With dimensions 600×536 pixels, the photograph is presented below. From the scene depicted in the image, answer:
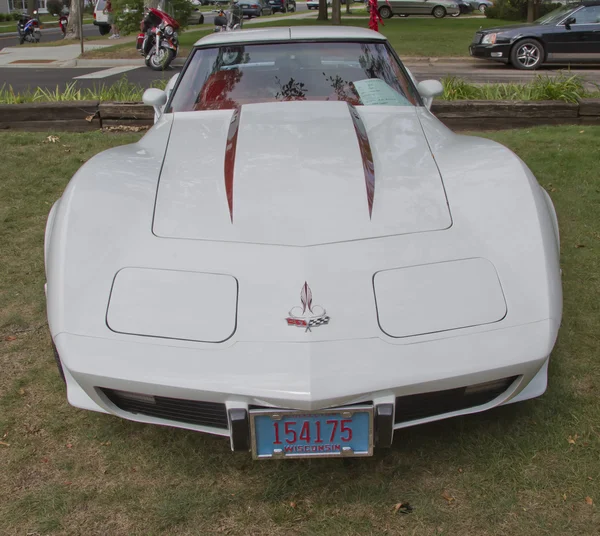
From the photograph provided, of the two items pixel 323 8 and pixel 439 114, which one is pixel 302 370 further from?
pixel 323 8

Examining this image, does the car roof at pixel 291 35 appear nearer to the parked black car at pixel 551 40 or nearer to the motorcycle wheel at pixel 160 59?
the parked black car at pixel 551 40

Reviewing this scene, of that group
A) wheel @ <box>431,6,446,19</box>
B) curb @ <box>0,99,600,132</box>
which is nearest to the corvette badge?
curb @ <box>0,99,600,132</box>

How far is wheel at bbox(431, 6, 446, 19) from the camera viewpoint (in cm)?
3166

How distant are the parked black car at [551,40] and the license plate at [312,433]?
38.8 feet

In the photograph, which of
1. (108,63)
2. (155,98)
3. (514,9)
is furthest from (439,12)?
(155,98)

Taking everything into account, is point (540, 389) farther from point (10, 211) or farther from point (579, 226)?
point (10, 211)

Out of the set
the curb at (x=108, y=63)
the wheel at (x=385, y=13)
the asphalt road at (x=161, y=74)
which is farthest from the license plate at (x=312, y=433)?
the wheel at (x=385, y=13)

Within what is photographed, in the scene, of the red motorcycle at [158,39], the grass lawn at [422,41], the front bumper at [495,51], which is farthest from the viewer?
A: the grass lawn at [422,41]

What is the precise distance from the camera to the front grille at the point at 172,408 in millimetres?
1914

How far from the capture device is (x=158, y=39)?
12.8 meters

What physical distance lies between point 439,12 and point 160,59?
22.8 m

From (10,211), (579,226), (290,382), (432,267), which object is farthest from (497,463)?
(10,211)

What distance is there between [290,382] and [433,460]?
719 millimetres

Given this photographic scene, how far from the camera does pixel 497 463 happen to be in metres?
2.16
